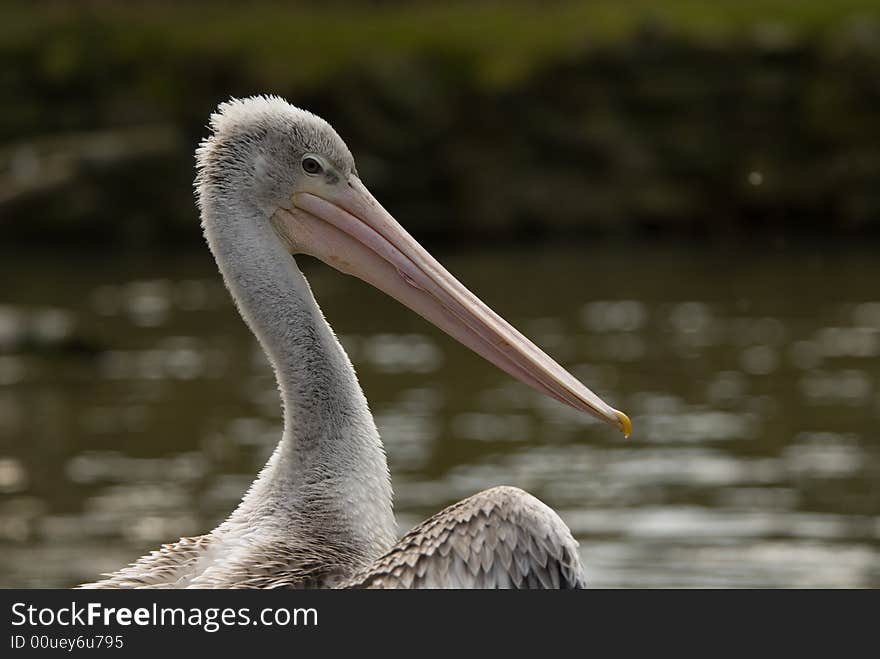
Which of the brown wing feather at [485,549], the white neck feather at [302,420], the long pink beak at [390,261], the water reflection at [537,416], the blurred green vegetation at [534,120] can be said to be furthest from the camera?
the blurred green vegetation at [534,120]

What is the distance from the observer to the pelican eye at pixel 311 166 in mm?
5613

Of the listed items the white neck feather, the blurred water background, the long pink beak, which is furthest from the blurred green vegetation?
the white neck feather

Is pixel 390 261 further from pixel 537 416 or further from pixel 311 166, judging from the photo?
pixel 537 416

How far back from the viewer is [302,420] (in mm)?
5340

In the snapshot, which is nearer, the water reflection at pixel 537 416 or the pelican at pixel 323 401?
the pelican at pixel 323 401

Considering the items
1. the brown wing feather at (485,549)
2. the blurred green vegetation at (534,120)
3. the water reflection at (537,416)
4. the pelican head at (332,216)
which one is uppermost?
the blurred green vegetation at (534,120)

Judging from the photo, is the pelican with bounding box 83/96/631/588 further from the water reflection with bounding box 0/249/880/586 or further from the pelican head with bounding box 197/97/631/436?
the water reflection with bounding box 0/249/880/586

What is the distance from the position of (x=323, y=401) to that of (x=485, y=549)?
2.52ft

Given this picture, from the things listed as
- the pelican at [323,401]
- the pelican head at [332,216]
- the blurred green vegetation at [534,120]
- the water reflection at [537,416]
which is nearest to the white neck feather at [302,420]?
the pelican at [323,401]

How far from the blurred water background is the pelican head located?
5.92 metres

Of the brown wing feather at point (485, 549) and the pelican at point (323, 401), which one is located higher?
the pelican at point (323, 401)

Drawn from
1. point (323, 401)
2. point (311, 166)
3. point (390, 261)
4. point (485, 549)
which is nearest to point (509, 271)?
point (390, 261)

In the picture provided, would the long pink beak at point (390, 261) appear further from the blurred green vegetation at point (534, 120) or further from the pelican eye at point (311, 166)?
the blurred green vegetation at point (534, 120)
